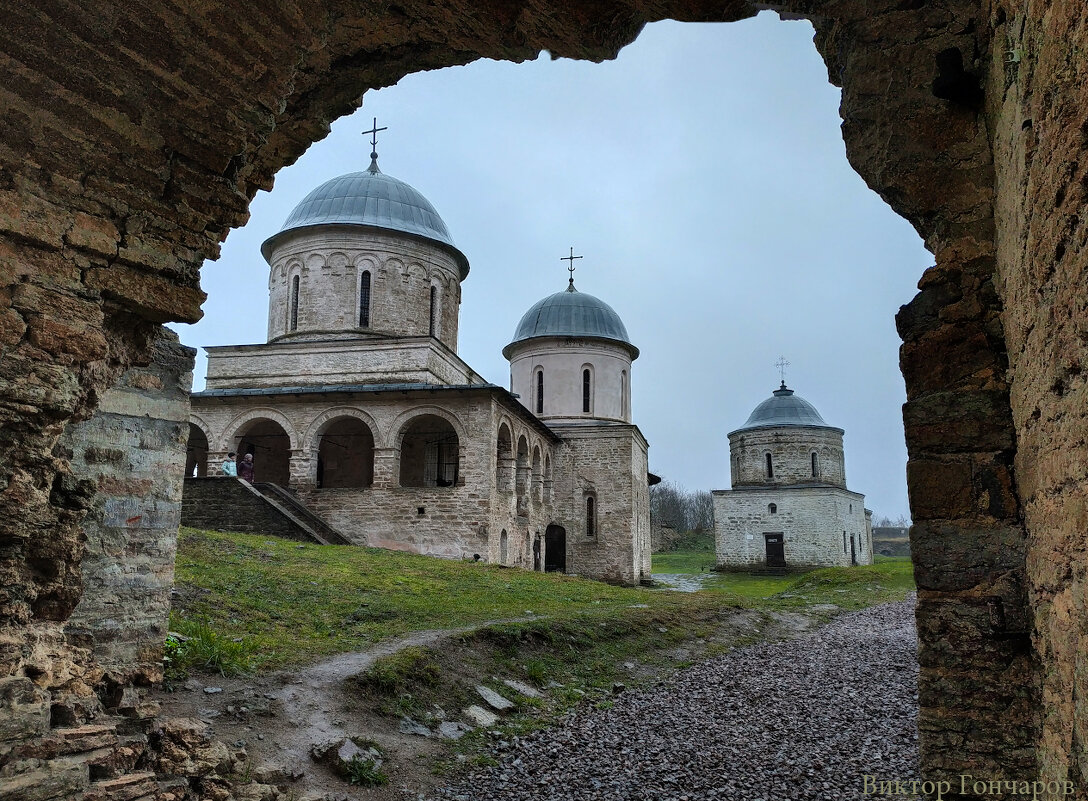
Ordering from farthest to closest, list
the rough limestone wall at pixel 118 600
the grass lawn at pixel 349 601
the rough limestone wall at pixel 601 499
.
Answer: the rough limestone wall at pixel 601 499
the grass lawn at pixel 349 601
the rough limestone wall at pixel 118 600

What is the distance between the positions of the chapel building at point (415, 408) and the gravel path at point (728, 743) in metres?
11.6

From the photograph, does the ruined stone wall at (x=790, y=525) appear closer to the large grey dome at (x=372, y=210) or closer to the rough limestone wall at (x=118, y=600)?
the large grey dome at (x=372, y=210)

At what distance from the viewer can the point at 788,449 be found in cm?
3788

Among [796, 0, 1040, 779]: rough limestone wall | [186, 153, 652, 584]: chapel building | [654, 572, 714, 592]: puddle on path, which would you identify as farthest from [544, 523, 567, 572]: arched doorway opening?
[796, 0, 1040, 779]: rough limestone wall

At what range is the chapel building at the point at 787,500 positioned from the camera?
35906 mm

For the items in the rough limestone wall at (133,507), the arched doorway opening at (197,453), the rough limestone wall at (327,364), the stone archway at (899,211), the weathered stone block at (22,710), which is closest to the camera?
the stone archway at (899,211)

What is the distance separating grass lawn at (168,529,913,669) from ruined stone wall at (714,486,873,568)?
21173mm

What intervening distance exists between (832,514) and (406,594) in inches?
1132

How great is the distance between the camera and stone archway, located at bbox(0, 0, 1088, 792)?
7.41 feet

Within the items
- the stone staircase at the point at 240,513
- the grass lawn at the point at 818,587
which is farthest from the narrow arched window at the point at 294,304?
the grass lawn at the point at 818,587

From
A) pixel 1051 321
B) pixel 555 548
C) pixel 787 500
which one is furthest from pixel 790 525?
pixel 1051 321

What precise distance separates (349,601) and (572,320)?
21279mm

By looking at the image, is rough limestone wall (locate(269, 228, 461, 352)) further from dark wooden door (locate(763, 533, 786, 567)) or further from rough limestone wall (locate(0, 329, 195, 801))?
dark wooden door (locate(763, 533, 786, 567))

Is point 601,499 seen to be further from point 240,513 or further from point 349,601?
point 349,601
